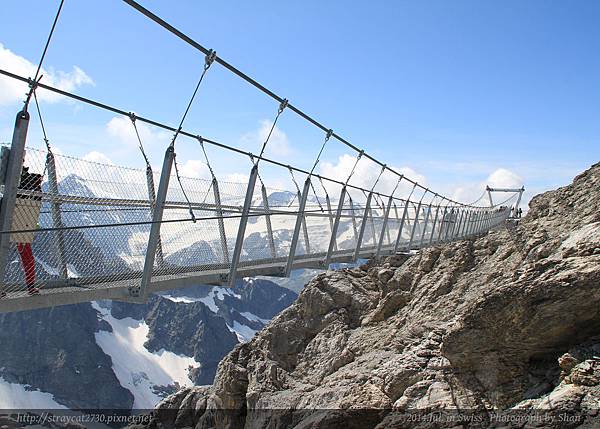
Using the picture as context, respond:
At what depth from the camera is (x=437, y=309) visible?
10961mm

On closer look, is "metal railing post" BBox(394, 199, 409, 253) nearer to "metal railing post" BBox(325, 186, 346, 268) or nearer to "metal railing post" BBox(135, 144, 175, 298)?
"metal railing post" BBox(325, 186, 346, 268)

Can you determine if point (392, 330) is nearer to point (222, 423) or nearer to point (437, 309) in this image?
point (437, 309)

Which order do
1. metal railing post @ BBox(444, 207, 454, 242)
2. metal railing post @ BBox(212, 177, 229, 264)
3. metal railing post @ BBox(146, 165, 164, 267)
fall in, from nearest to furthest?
metal railing post @ BBox(146, 165, 164, 267) → metal railing post @ BBox(212, 177, 229, 264) → metal railing post @ BBox(444, 207, 454, 242)

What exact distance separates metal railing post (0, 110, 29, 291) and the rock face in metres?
5.56

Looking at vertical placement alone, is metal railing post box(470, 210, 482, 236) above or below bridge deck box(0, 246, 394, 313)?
above

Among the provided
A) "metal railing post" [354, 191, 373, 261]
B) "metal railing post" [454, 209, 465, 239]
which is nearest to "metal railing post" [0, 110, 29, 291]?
"metal railing post" [354, 191, 373, 261]

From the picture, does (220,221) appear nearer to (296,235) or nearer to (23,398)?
(296,235)

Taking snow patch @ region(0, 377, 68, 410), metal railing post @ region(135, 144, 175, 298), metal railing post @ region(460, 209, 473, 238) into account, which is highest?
metal railing post @ region(460, 209, 473, 238)

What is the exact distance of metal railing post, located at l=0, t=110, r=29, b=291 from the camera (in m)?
3.99

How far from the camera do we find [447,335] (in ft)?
24.8

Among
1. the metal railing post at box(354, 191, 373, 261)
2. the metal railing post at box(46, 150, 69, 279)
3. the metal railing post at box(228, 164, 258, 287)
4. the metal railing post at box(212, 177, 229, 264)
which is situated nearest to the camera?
the metal railing post at box(46, 150, 69, 279)

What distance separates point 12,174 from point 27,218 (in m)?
0.62

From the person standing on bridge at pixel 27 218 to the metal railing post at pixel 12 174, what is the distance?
0.67 feet

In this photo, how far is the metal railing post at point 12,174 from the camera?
3988 millimetres
